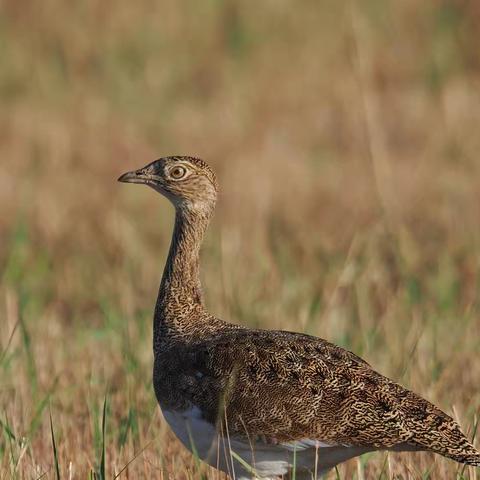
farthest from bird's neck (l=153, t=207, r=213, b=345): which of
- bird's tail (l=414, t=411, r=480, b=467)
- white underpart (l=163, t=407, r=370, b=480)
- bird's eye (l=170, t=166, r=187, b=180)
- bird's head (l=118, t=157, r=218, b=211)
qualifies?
bird's tail (l=414, t=411, r=480, b=467)

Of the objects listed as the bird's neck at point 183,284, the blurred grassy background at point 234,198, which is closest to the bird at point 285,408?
the bird's neck at point 183,284

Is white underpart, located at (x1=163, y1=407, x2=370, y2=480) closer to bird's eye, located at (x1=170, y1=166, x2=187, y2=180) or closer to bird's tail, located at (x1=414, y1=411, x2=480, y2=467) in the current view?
bird's tail, located at (x1=414, y1=411, x2=480, y2=467)

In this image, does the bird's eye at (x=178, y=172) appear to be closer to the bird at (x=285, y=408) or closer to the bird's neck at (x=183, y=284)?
the bird's neck at (x=183, y=284)

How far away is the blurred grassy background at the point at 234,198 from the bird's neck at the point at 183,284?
1.72 ft

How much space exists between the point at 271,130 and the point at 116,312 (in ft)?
16.8

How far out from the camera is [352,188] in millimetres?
11258

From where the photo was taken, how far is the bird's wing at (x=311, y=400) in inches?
185

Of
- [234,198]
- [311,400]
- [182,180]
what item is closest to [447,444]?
[311,400]

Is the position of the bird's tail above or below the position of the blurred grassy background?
below

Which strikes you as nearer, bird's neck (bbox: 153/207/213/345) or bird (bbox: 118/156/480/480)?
bird (bbox: 118/156/480/480)

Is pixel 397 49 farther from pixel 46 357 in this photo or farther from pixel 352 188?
pixel 46 357

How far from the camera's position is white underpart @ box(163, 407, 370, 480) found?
486 centimetres

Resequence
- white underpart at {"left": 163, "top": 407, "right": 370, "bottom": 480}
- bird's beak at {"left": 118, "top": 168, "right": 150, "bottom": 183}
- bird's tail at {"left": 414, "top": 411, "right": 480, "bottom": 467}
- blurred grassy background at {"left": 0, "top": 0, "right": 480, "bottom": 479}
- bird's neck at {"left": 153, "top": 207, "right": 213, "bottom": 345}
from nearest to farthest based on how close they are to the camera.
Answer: bird's tail at {"left": 414, "top": 411, "right": 480, "bottom": 467}, white underpart at {"left": 163, "top": 407, "right": 370, "bottom": 480}, bird's neck at {"left": 153, "top": 207, "right": 213, "bottom": 345}, bird's beak at {"left": 118, "top": 168, "right": 150, "bottom": 183}, blurred grassy background at {"left": 0, "top": 0, "right": 480, "bottom": 479}

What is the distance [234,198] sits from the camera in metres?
10.9
